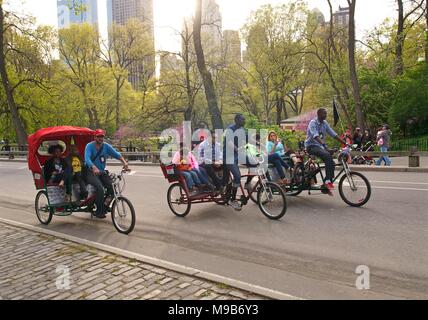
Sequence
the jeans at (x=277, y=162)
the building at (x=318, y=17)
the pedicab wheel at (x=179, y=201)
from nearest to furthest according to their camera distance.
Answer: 1. the pedicab wheel at (x=179, y=201)
2. the jeans at (x=277, y=162)
3. the building at (x=318, y=17)

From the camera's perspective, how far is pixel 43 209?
341 inches

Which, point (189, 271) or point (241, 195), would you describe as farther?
point (241, 195)

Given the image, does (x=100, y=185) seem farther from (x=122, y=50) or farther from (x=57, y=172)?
(x=122, y=50)

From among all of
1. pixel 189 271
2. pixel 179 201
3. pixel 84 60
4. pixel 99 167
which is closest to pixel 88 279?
pixel 189 271

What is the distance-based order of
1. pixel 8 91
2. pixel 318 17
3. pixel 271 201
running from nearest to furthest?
pixel 271 201 < pixel 8 91 < pixel 318 17

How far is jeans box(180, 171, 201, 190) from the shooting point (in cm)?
852

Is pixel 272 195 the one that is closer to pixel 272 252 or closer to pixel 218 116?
pixel 272 252

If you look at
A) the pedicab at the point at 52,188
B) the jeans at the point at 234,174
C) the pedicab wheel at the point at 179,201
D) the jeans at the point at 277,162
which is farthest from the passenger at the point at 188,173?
the jeans at the point at 277,162

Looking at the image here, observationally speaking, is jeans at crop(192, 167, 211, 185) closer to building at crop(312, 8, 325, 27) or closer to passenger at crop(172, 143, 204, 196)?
passenger at crop(172, 143, 204, 196)

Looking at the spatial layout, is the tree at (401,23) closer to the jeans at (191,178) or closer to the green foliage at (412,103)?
the green foliage at (412,103)

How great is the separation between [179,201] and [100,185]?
5.34 ft

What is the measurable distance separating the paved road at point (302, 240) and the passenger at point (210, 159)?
2.48 feet

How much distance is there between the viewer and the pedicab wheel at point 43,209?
862 centimetres

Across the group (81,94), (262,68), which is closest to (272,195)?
(262,68)
